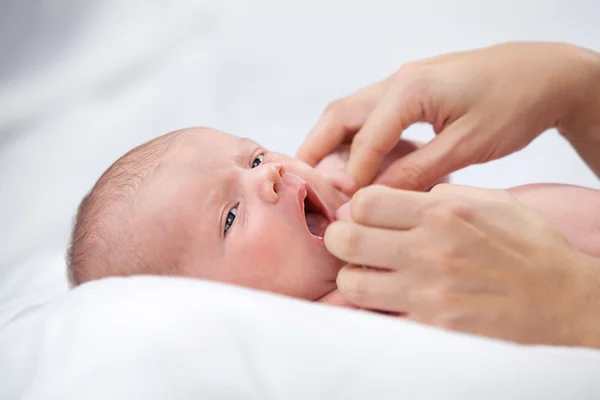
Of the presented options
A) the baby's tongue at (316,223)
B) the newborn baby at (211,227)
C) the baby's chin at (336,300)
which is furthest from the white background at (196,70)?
the baby's chin at (336,300)

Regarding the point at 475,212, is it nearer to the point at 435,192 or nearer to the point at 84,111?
the point at 435,192

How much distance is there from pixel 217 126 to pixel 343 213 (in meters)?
1.13

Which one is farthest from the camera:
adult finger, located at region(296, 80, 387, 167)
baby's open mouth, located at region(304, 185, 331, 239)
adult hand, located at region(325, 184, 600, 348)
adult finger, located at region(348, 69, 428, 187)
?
adult finger, located at region(296, 80, 387, 167)

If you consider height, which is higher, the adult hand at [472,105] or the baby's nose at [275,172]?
the baby's nose at [275,172]

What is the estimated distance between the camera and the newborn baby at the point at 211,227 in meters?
1.20

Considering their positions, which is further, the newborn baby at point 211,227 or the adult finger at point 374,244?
the newborn baby at point 211,227

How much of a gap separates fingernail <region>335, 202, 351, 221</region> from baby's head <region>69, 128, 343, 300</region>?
35mm

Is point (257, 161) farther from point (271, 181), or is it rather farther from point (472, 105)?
point (472, 105)

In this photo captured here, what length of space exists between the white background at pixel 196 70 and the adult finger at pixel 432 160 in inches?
26.9

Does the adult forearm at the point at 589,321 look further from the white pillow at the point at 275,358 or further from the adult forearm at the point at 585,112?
the adult forearm at the point at 585,112

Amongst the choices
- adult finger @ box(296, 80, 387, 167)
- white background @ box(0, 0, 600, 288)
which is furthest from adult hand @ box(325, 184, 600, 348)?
white background @ box(0, 0, 600, 288)

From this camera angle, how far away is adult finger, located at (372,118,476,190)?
4.51ft

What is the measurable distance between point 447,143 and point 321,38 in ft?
3.93

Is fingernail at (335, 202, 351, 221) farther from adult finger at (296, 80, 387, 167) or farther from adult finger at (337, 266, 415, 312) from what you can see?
adult finger at (296, 80, 387, 167)
